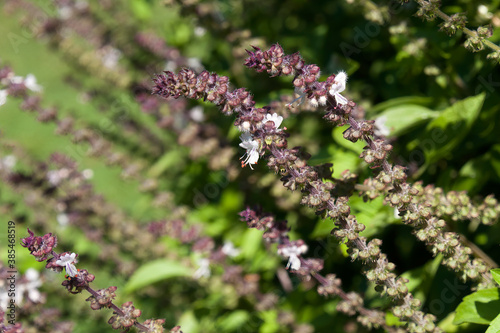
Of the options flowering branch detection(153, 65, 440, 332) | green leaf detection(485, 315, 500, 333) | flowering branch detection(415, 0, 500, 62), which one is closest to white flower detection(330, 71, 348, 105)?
flowering branch detection(153, 65, 440, 332)

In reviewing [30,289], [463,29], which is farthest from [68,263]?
[463,29]

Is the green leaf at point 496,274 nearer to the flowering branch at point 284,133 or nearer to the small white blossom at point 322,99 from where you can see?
the flowering branch at point 284,133

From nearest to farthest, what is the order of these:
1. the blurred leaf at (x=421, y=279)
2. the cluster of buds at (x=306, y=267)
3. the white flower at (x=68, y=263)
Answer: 1. the white flower at (x=68, y=263)
2. the cluster of buds at (x=306, y=267)
3. the blurred leaf at (x=421, y=279)

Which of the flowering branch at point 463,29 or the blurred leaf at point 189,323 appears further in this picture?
the blurred leaf at point 189,323

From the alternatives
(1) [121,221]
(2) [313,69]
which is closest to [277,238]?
(2) [313,69]

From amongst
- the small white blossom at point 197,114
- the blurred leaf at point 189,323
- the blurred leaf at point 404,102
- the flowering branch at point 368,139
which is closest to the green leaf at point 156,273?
the blurred leaf at point 189,323

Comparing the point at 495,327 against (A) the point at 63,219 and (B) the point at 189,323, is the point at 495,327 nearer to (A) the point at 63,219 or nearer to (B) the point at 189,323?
(B) the point at 189,323

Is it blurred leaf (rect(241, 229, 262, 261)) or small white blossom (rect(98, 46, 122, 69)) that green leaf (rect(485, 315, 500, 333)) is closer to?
blurred leaf (rect(241, 229, 262, 261))
